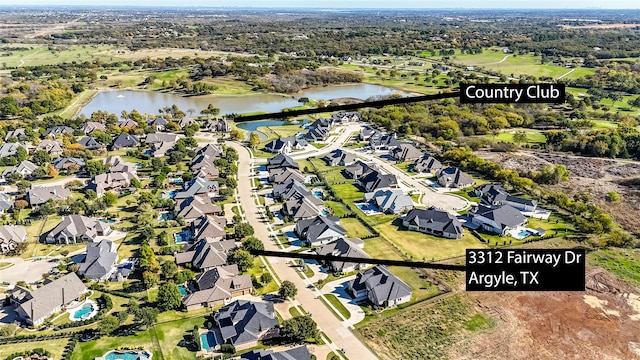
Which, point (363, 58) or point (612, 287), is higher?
point (363, 58)

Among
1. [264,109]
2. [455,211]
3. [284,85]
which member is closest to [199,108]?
[264,109]

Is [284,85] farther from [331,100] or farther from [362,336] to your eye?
[362,336]

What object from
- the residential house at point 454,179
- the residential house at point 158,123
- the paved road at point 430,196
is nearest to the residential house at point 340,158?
the paved road at point 430,196

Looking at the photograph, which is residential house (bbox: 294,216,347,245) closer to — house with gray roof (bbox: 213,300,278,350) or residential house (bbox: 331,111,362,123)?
house with gray roof (bbox: 213,300,278,350)

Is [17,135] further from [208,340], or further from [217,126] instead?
[208,340]

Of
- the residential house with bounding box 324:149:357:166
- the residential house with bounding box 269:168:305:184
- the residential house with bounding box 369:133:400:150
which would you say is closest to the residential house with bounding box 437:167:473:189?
the residential house with bounding box 324:149:357:166

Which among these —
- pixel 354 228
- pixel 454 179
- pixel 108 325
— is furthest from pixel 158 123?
pixel 108 325
